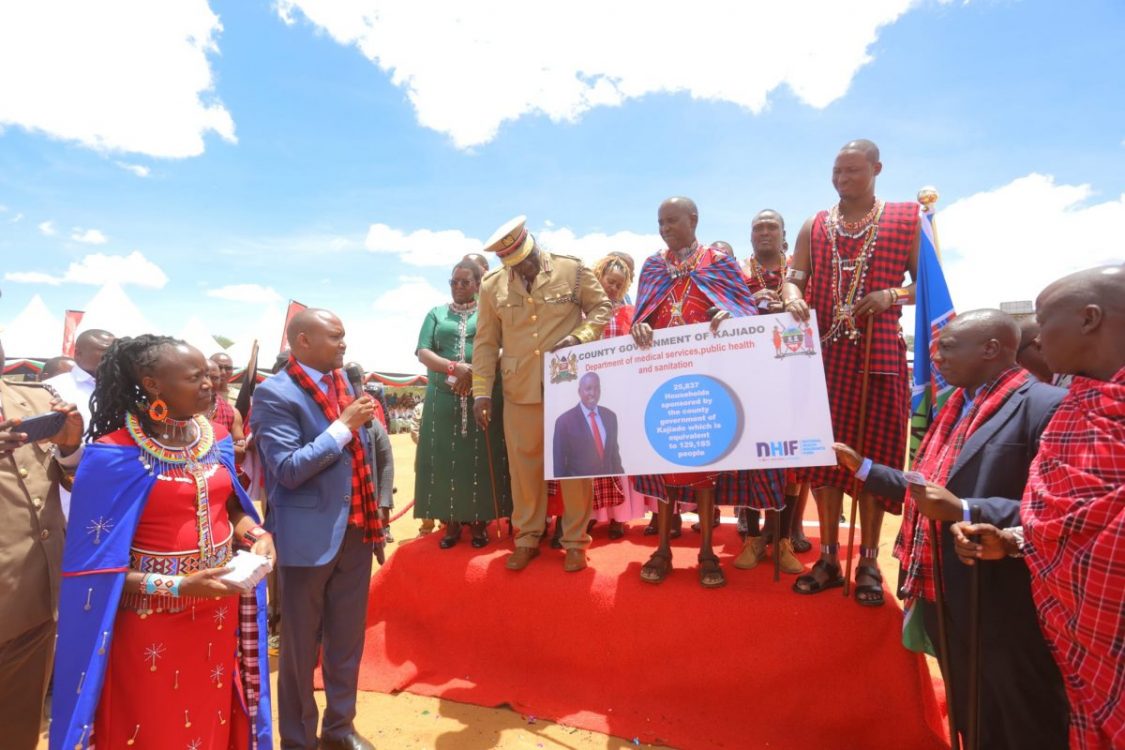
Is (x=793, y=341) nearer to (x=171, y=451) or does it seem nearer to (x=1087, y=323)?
(x=1087, y=323)

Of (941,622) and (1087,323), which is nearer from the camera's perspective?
(1087,323)

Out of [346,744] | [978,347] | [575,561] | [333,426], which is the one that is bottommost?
[346,744]

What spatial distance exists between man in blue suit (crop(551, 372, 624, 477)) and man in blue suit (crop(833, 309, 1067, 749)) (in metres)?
1.61

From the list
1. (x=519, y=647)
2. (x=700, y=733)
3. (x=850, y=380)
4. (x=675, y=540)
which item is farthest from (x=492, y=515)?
(x=850, y=380)

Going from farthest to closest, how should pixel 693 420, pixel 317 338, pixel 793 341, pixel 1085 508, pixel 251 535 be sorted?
pixel 693 420, pixel 793 341, pixel 317 338, pixel 251 535, pixel 1085 508

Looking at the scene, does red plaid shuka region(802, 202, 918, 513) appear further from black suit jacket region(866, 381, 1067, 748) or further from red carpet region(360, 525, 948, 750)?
black suit jacket region(866, 381, 1067, 748)

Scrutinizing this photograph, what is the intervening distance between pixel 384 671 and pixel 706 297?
11.8 ft

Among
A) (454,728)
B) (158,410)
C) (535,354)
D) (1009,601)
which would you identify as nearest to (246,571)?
(158,410)

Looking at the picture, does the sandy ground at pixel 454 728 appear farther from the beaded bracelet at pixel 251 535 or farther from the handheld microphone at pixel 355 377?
the handheld microphone at pixel 355 377

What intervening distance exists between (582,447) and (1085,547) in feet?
8.76

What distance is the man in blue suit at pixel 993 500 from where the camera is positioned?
2.20 m

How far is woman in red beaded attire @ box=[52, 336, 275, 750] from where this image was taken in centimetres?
226

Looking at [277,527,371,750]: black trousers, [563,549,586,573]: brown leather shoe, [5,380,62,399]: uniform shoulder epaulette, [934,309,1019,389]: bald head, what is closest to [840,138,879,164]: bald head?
[934,309,1019,389]: bald head

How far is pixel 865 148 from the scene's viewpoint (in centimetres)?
363
